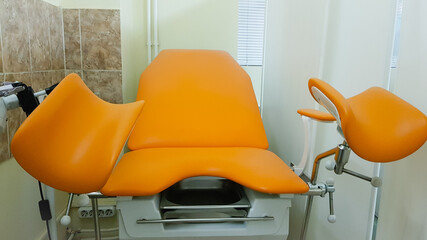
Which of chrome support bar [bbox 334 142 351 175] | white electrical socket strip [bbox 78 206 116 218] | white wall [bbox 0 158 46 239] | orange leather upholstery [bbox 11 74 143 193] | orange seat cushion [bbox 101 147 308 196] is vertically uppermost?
orange leather upholstery [bbox 11 74 143 193]

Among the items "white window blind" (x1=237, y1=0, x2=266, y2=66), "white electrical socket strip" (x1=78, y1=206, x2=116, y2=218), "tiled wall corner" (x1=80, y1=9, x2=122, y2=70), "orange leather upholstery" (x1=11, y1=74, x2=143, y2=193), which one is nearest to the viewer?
"orange leather upholstery" (x1=11, y1=74, x2=143, y2=193)

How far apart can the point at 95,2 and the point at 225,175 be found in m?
1.17

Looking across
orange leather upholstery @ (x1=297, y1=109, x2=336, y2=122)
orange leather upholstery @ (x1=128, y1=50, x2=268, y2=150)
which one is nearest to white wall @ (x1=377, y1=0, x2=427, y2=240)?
orange leather upholstery @ (x1=297, y1=109, x2=336, y2=122)

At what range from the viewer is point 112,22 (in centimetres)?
171

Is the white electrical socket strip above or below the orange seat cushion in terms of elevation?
below

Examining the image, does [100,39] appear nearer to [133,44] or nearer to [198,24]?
[133,44]

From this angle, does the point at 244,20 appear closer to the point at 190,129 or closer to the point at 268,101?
the point at 268,101

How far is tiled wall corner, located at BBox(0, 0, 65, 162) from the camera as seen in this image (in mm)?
1214

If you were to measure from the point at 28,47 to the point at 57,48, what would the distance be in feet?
0.94

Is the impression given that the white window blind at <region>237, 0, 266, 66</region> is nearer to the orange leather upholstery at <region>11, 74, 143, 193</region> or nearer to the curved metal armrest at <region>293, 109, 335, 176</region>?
the curved metal armrest at <region>293, 109, 335, 176</region>

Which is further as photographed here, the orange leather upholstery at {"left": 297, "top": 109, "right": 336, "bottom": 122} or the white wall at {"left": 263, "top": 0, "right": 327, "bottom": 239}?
the white wall at {"left": 263, "top": 0, "right": 327, "bottom": 239}

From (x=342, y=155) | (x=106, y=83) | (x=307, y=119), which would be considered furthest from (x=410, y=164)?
(x=106, y=83)

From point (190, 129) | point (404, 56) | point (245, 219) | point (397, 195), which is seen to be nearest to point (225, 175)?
point (245, 219)

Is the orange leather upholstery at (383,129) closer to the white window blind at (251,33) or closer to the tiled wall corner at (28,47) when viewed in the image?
the tiled wall corner at (28,47)
